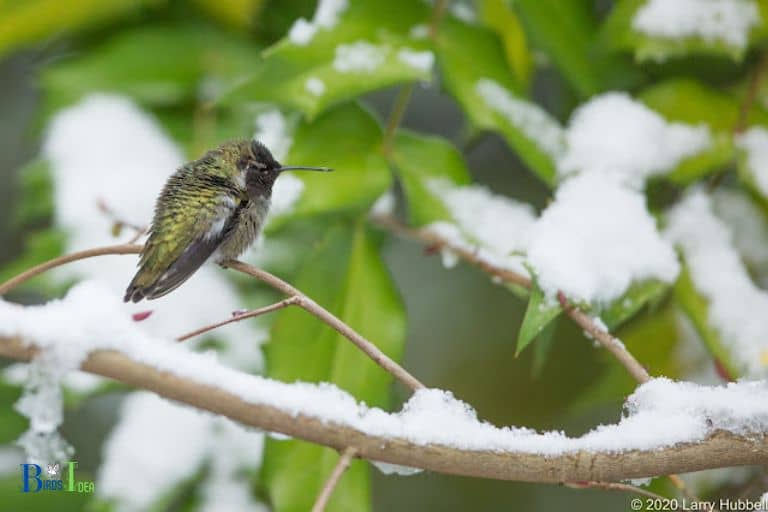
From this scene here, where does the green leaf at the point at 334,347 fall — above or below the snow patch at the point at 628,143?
below

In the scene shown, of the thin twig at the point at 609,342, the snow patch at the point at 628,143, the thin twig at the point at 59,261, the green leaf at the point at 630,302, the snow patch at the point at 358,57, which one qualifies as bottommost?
the thin twig at the point at 609,342

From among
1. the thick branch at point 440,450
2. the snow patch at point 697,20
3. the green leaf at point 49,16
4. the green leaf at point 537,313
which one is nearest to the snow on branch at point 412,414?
the thick branch at point 440,450

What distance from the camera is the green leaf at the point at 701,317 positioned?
96cm

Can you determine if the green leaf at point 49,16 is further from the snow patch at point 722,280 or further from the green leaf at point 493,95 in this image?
the snow patch at point 722,280

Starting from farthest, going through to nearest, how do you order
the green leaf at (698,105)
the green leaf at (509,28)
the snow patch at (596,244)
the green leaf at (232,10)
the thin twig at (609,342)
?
the green leaf at (232,10) → the green leaf at (509,28) → the green leaf at (698,105) → the snow patch at (596,244) → the thin twig at (609,342)

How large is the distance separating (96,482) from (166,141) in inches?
16.9

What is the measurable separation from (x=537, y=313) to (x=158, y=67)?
716 millimetres

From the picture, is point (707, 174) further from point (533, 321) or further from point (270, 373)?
point (270, 373)

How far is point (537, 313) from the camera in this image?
0.82 m

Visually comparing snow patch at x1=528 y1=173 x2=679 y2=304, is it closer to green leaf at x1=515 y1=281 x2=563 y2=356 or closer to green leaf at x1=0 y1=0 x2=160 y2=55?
green leaf at x1=515 y1=281 x2=563 y2=356

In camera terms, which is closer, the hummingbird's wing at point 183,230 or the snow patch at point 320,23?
the hummingbird's wing at point 183,230

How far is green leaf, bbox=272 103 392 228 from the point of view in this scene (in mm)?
975

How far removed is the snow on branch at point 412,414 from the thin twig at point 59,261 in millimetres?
47

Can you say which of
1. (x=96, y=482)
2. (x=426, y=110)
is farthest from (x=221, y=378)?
(x=426, y=110)
